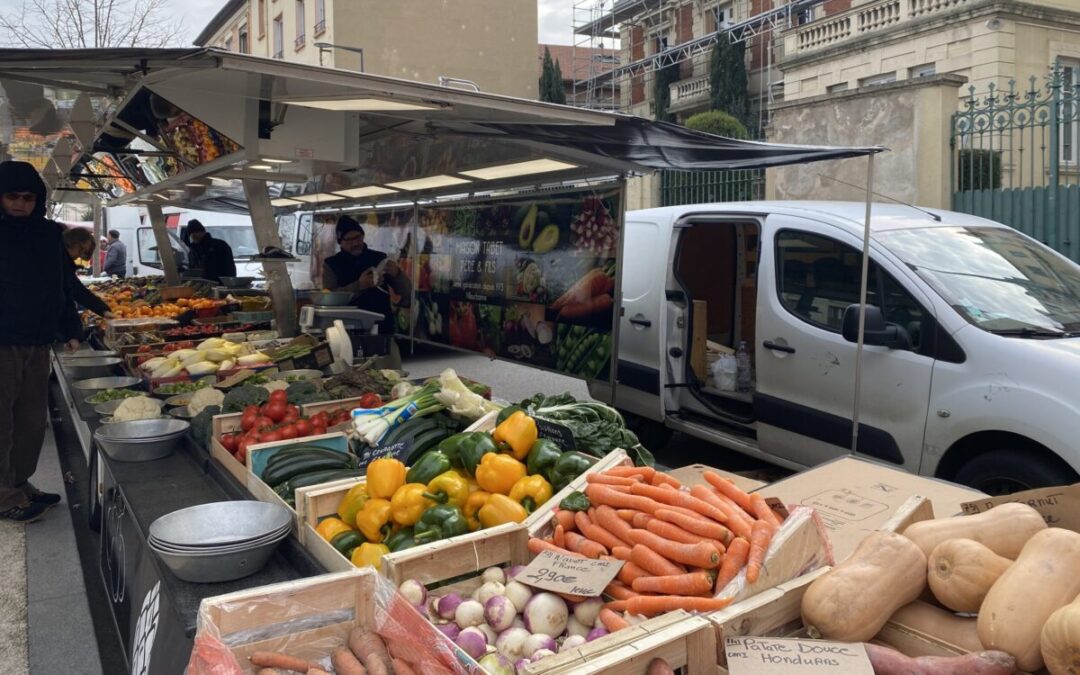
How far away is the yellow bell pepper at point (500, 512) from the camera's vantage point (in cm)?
290

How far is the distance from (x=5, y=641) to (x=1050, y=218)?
11.4 meters

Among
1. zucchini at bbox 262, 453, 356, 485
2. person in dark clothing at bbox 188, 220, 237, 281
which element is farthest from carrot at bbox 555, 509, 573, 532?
person in dark clothing at bbox 188, 220, 237, 281

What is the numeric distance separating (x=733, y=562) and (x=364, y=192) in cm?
952

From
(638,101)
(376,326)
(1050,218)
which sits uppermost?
(638,101)

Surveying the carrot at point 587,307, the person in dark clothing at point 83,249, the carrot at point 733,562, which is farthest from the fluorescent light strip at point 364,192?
the carrot at point 733,562

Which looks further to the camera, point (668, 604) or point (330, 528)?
point (330, 528)

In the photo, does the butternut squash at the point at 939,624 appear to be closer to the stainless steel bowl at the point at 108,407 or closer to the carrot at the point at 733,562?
the carrot at the point at 733,562

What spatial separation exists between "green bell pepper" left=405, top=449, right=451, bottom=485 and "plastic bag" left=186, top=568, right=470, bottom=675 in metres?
0.84

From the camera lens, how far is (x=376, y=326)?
7.36 meters

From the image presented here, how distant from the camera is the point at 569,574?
93.8 inches

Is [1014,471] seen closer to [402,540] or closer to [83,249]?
[402,540]

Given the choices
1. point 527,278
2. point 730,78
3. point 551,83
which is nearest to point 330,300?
point 527,278

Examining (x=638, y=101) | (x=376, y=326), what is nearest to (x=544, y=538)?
(x=376, y=326)

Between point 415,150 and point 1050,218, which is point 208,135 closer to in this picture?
point 415,150
